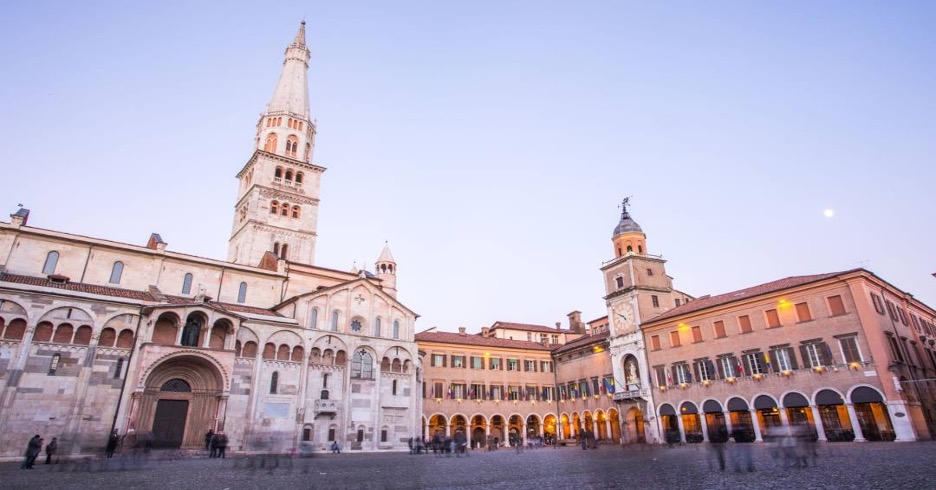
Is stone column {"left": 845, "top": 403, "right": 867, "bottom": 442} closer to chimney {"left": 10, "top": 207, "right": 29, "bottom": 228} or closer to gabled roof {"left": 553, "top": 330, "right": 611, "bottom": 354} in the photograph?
gabled roof {"left": 553, "top": 330, "right": 611, "bottom": 354}

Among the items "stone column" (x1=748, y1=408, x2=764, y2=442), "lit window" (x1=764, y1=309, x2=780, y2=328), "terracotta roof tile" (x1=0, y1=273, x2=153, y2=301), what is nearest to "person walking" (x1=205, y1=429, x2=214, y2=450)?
"terracotta roof tile" (x1=0, y1=273, x2=153, y2=301)

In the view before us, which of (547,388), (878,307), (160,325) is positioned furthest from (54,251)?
(878,307)

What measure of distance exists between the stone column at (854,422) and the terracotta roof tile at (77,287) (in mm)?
40405

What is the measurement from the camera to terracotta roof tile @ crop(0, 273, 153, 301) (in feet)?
89.7

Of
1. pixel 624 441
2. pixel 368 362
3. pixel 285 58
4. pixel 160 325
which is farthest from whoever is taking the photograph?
pixel 285 58

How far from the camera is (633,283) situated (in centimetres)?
4219

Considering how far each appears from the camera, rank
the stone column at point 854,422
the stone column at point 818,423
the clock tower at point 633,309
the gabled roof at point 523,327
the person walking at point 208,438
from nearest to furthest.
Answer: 1. the person walking at point 208,438
2. the stone column at point 854,422
3. the stone column at point 818,423
4. the clock tower at point 633,309
5. the gabled roof at point 523,327

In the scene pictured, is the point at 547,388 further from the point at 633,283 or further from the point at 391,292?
the point at 391,292

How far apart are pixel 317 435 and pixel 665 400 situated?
24.8 meters

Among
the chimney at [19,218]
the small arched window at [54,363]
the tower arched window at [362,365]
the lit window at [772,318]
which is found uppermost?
the chimney at [19,218]

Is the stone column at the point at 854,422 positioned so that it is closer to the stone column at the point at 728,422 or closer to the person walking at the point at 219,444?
the stone column at the point at 728,422

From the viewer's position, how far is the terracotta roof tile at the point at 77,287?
27.3 meters

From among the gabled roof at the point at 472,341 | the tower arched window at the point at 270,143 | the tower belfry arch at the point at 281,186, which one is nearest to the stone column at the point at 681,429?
the gabled roof at the point at 472,341

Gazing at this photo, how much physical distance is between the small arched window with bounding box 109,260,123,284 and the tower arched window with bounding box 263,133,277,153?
1910 centimetres
